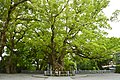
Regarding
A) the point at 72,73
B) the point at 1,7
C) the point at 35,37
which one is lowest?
the point at 72,73

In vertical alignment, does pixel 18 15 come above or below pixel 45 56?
above

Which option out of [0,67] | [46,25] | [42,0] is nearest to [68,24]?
[46,25]

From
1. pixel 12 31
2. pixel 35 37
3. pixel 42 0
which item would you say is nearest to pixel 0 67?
pixel 12 31

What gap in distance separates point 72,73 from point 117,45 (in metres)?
4.69

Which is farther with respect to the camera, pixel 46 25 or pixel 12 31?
pixel 12 31

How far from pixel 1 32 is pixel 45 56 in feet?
17.6

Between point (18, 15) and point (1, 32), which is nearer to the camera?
point (1, 32)

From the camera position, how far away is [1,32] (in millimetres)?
16156

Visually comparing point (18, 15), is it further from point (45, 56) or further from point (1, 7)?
point (45, 56)

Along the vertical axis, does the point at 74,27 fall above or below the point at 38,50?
above

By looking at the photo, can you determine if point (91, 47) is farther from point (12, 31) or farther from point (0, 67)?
point (0, 67)

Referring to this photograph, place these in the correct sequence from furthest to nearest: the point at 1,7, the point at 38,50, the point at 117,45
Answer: the point at 38,50, the point at 117,45, the point at 1,7

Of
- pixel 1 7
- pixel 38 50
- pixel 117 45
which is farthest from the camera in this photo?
pixel 38 50

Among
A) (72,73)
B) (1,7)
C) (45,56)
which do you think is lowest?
(72,73)
